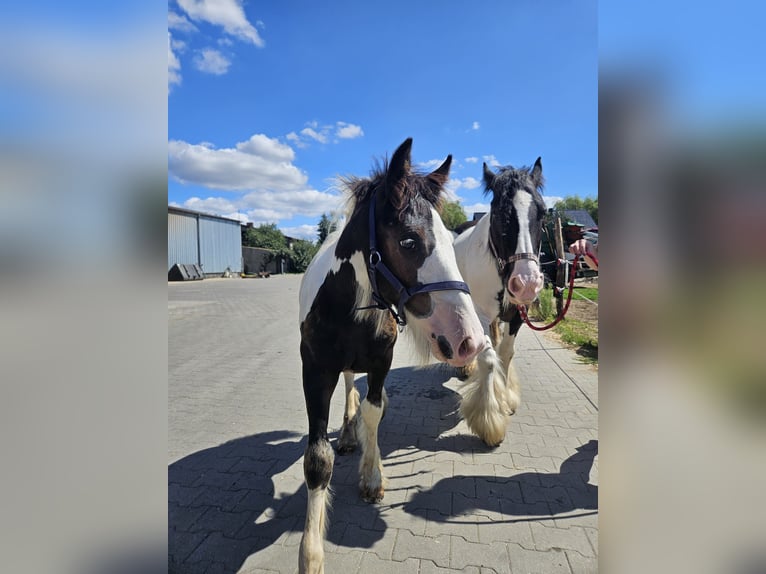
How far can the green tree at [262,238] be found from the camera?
4744cm

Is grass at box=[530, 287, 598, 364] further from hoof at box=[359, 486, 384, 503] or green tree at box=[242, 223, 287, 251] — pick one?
green tree at box=[242, 223, 287, 251]

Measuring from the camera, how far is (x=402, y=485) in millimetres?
2711

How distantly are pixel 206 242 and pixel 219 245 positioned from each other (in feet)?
6.49

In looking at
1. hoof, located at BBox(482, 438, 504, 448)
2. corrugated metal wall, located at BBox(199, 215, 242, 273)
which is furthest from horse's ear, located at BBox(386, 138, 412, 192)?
corrugated metal wall, located at BBox(199, 215, 242, 273)

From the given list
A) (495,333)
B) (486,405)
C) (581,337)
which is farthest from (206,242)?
(486,405)

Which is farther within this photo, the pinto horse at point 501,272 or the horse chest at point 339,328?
the pinto horse at point 501,272

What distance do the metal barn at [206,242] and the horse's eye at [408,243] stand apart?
84.6 ft

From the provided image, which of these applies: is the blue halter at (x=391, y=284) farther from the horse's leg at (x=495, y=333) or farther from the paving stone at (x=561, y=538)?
the horse's leg at (x=495, y=333)

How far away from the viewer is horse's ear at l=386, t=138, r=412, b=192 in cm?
177

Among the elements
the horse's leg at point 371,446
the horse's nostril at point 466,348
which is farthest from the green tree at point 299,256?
the horse's nostril at point 466,348
